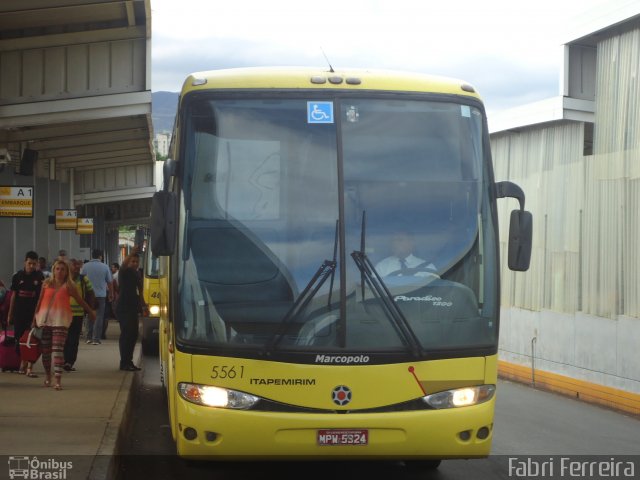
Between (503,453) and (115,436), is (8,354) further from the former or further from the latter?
(503,453)

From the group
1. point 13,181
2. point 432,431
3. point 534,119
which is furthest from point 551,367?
point 13,181

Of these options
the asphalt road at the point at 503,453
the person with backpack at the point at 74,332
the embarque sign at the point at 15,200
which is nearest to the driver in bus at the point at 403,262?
the asphalt road at the point at 503,453

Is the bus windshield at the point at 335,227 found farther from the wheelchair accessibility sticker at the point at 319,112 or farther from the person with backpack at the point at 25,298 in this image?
the person with backpack at the point at 25,298

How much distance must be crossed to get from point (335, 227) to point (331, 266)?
0.30 metres

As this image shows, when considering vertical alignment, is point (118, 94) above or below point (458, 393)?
above

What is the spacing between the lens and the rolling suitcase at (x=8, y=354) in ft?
52.5

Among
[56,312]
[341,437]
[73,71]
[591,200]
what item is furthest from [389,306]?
[73,71]

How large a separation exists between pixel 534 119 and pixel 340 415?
13.8 meters

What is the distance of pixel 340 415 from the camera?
318 inches

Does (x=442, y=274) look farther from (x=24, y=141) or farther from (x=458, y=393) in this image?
(x=24, y=141)

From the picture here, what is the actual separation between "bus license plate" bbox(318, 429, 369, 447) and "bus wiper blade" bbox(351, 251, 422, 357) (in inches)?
27.5

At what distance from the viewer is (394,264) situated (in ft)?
27.5

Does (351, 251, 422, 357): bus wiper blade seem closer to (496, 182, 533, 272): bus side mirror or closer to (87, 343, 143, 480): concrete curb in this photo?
(496, 182, 533, 272): bus side mirror

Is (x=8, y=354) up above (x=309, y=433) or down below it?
below
